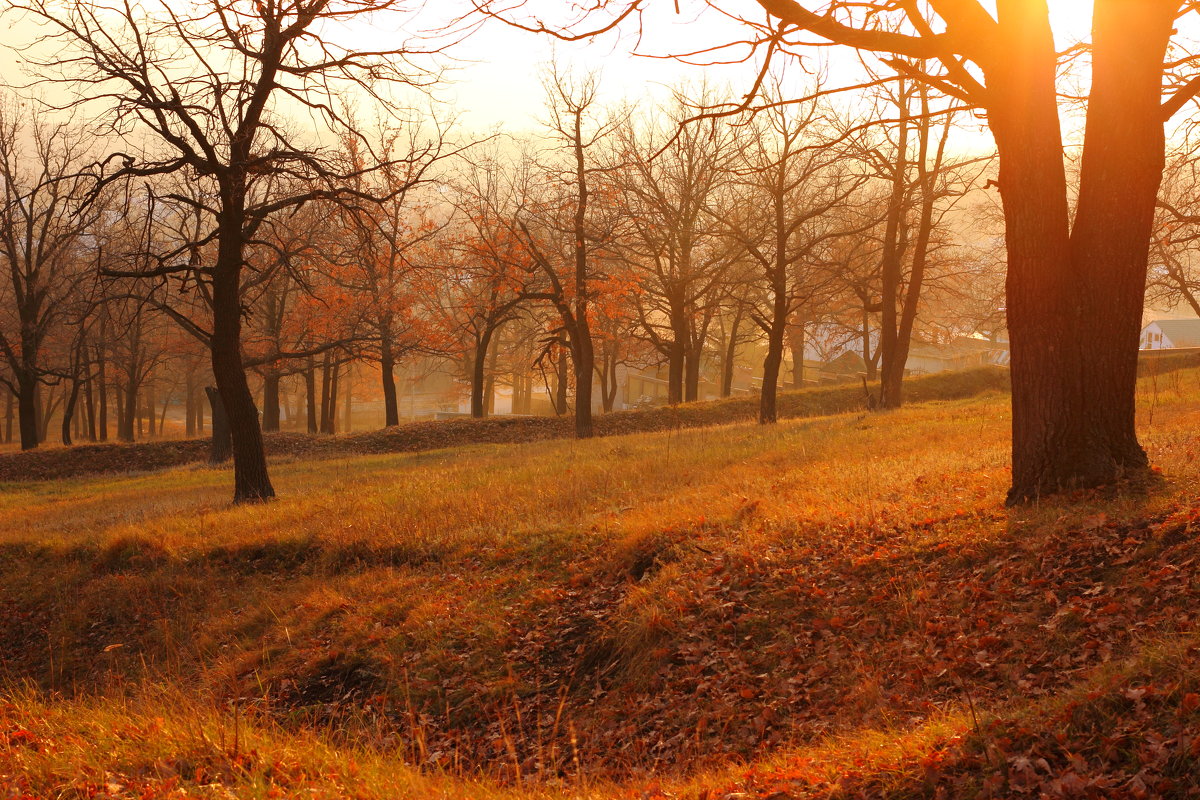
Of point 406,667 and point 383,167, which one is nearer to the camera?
point 406,667

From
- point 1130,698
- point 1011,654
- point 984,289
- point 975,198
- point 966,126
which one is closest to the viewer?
point 1130,698

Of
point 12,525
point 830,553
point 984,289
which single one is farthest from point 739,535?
point 984,289

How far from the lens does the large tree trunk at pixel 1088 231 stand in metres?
7.01

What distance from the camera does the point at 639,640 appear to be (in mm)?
6656

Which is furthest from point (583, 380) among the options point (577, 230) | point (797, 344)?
point (797, 344)

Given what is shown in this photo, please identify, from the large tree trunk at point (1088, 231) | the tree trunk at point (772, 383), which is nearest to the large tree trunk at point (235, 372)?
the large tree trunk at point (1088, 231)

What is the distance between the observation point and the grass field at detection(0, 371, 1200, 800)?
168 inches

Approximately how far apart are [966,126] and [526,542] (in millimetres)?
16931

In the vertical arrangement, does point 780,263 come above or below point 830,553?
above

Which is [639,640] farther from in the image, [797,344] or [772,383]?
[797,344]

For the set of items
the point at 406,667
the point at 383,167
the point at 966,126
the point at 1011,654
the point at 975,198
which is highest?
the point at 975,198

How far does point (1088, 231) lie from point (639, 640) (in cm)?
504

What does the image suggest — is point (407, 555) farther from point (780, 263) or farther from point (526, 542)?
point (780, 263)

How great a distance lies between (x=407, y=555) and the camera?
9.68 metres
